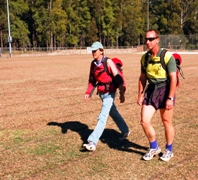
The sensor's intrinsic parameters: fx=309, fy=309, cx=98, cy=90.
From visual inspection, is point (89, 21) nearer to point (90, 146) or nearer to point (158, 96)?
point (90, 146)

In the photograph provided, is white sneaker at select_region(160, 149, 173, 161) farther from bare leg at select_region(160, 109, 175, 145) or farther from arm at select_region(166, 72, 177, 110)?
arm at select_region(166, 72, 177, 110)

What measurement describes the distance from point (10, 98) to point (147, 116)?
662 centimetres

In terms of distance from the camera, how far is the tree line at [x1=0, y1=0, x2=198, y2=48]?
56.1 m

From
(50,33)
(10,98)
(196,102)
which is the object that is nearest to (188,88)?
(196,102)

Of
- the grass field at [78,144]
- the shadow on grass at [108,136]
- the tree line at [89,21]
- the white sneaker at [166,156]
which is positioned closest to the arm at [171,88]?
the white sneaker at [166,156]

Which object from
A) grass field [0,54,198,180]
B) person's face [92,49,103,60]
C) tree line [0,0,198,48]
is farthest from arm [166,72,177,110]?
tree line [0,0,198,48]

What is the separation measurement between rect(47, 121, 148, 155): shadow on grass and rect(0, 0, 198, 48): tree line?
4801 cm

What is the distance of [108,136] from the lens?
5719mm

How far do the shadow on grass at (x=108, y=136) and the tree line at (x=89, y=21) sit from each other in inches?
1890

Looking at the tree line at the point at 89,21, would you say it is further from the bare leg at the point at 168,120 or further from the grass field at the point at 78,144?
the bare leg at the point at 168,120

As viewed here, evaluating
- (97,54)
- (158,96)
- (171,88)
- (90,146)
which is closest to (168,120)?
(158,96)

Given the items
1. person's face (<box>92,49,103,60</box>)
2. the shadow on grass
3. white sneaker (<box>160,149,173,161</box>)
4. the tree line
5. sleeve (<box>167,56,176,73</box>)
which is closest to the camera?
sleeve (<box>167,56,176,73</box>)

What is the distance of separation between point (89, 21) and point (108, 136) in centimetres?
6074

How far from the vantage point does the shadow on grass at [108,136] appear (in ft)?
16.6
